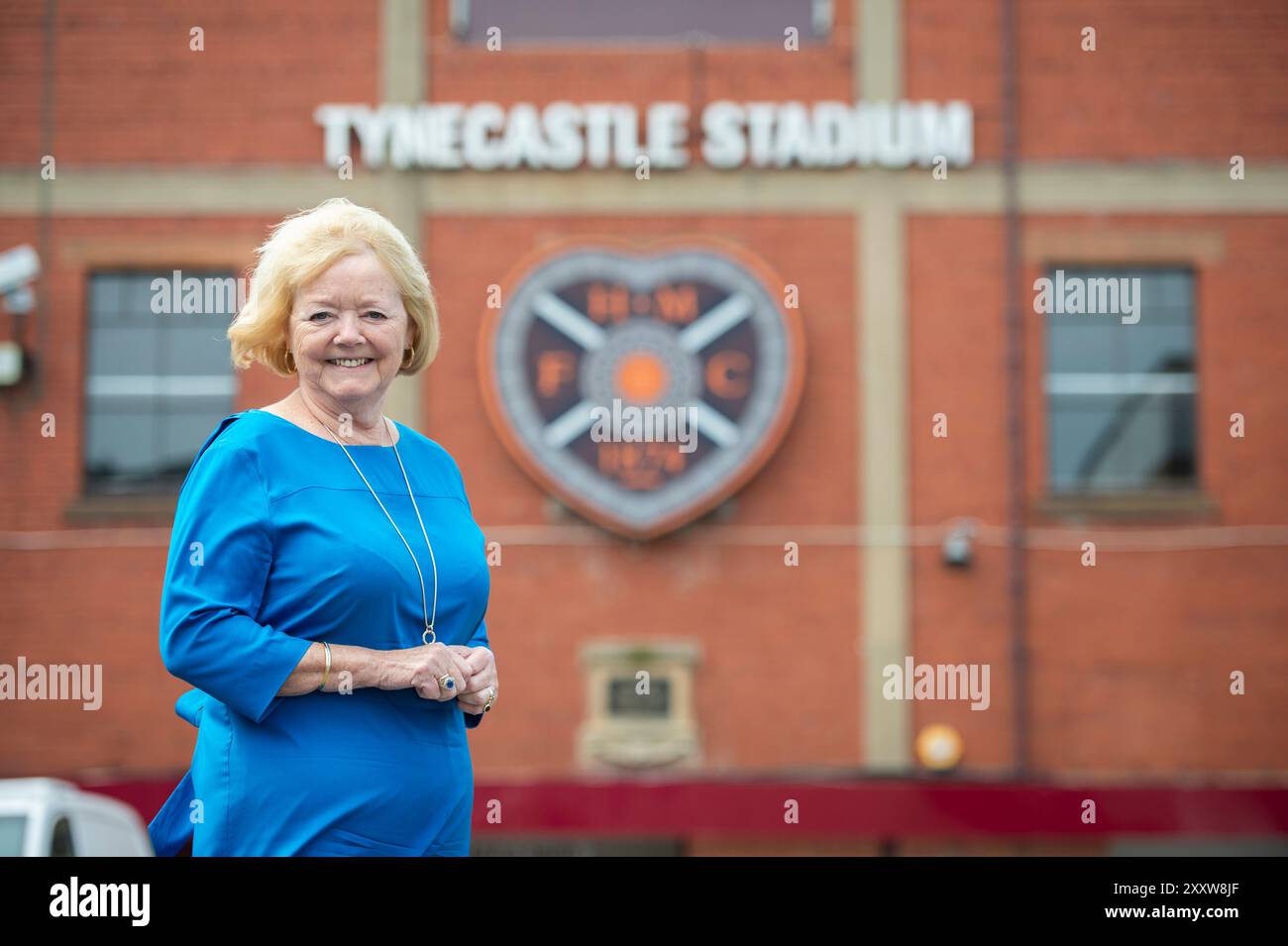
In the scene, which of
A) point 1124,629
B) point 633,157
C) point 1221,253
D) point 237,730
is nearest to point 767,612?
point 1124,629

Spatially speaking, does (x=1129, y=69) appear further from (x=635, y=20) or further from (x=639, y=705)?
(x=639, y=705)

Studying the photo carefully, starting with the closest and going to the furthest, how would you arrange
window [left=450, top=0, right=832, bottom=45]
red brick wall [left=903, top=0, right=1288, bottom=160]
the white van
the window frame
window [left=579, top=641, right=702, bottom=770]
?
the white van, window [left=579, top=641, right=702, bottom=770], the window frame, red brick wall [left=903, top=0, right=1288, bottom=160], window [left=450, top=0, right=832, bottom=45]

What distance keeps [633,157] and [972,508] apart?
3.67 m

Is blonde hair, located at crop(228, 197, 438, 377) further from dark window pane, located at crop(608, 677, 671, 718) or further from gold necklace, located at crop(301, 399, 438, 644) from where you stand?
dark window pane, located at crop(608, 677, 671, 718)

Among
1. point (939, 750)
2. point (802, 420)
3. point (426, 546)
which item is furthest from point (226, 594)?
point (939, 750)

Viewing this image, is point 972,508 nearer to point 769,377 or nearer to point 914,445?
point 914,445

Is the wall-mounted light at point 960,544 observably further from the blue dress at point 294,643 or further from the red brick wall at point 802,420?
the blue dress at point 294,643

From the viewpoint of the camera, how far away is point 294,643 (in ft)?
7.09

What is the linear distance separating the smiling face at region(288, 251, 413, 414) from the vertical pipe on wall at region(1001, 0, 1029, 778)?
32.0 feet

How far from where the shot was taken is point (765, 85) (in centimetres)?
1181

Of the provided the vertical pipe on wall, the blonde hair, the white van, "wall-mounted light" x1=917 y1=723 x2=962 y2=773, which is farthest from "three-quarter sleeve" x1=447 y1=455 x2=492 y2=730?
the vertical pipe on wall

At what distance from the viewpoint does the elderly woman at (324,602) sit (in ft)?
7.13

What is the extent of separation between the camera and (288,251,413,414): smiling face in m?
2.38
